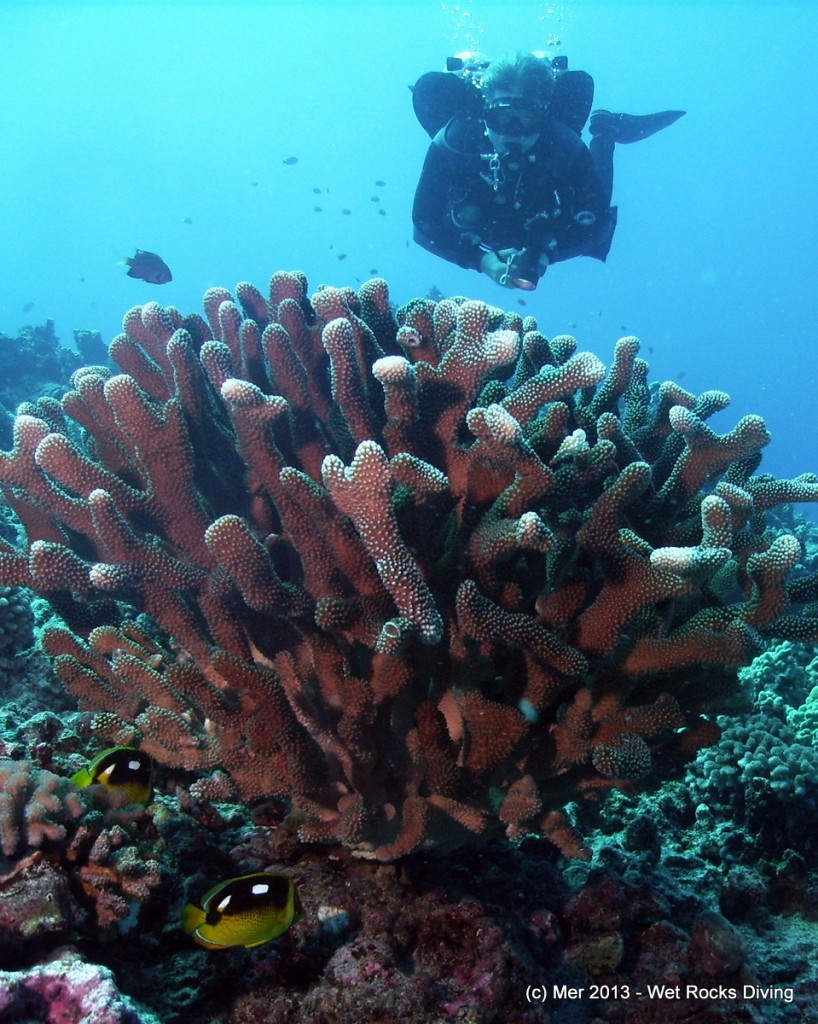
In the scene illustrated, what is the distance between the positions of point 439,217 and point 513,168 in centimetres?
152

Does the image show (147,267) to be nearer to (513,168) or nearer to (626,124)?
(513,168)

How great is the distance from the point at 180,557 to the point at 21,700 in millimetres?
1531

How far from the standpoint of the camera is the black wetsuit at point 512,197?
33.1ft

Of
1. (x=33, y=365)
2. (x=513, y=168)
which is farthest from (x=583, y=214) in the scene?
(x=33, y=365)

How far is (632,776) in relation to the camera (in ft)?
8.29

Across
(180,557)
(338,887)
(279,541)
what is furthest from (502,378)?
(338,887)

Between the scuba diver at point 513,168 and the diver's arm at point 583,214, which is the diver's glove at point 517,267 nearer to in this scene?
the scuba diver at point 513,168

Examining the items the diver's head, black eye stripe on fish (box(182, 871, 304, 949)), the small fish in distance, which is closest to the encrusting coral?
black eye stripe on fish (box(182, 871, 304, 949))

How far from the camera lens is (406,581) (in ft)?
7.23

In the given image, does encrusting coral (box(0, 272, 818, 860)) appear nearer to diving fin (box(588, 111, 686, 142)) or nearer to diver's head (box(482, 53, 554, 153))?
diver's head (box(482, 53, 554, 153))

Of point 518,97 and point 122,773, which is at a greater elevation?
point 518,97

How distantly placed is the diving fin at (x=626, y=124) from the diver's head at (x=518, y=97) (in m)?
2.05

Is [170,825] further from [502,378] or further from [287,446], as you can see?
[502,378]

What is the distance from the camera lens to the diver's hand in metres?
10.4
